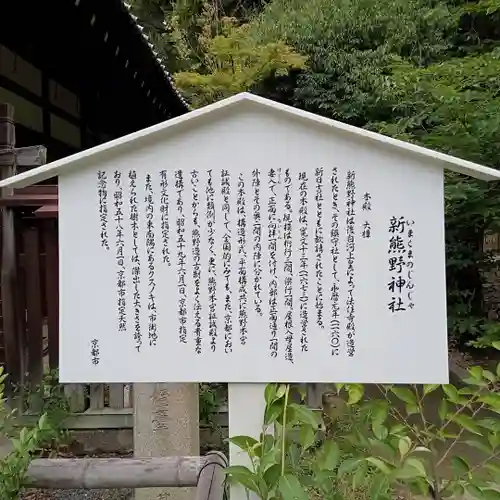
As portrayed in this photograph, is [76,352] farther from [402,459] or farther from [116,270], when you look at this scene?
[402,459]

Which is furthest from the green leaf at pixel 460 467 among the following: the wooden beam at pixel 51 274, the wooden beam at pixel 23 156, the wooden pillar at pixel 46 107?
the wooden pillar at pixel 46 107

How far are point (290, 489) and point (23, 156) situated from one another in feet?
9.87

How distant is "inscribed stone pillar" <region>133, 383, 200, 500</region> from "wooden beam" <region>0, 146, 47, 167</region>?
1.74 m

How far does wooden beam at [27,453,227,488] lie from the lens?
216 cm

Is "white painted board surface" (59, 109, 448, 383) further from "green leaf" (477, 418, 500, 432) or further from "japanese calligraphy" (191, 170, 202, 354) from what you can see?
"green leaf" (477, 418, 500, 432)

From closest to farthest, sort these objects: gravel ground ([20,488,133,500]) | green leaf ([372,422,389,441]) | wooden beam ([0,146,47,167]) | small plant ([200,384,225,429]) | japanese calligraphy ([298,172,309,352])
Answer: green leaf ([372,422,389,441]) < japanese calligraphy ([298,172,309,352]) < gravel ground ([20,488,133,500]) < small plant ([200,384,225,429]) < wooden beam ([0,146,47,167])

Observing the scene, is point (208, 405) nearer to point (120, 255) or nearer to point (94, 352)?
point (94, 352)

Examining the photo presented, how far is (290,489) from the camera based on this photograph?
1598 millimetres

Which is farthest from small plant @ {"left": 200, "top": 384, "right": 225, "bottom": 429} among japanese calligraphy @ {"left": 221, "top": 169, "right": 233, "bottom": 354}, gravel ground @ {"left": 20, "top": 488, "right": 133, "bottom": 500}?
japanese calligraphy @ {"left": 221, "top": 169, "right": 233, "bottom": 354}

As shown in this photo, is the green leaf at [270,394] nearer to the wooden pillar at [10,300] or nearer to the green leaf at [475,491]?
the green leaf at [475,491]

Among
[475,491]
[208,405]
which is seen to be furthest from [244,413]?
[208,405]

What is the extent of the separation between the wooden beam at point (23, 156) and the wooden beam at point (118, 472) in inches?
86.2

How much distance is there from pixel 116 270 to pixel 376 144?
100cm

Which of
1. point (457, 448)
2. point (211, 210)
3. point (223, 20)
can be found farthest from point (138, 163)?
point (223, 20)
